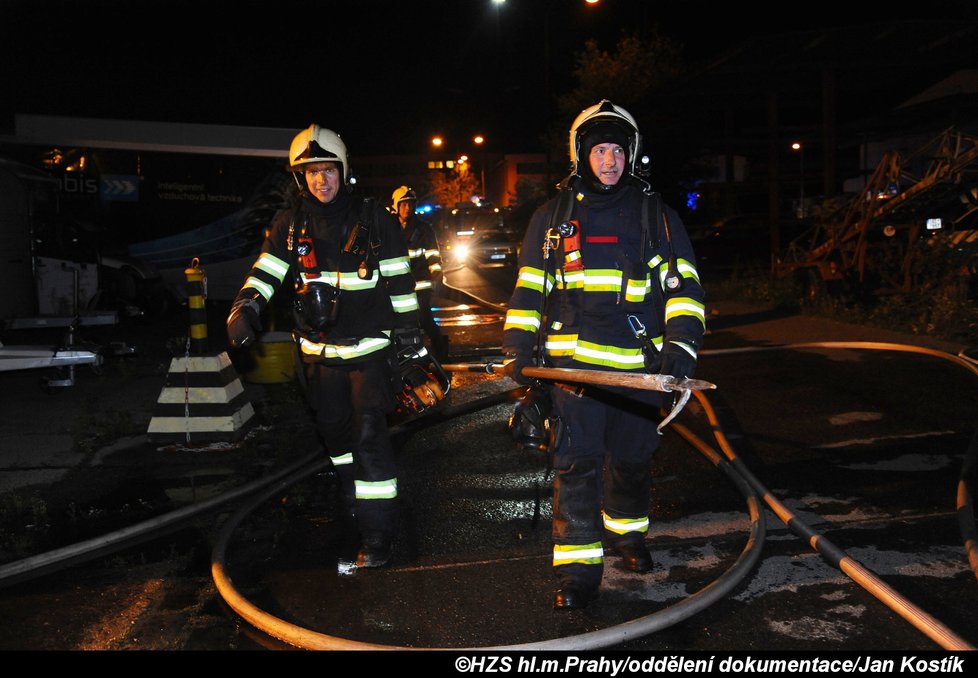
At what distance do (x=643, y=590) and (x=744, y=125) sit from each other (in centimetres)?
3092

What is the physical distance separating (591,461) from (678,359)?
619mm

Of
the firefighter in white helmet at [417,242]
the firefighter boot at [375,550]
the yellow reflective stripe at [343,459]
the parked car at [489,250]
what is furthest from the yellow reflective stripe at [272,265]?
the parked car at [489,250]

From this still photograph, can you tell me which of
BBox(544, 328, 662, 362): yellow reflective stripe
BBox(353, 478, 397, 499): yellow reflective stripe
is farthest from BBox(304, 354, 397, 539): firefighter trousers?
BBox(544, 328, 662, 362): yellow reflective stripe

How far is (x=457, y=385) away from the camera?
8906mm

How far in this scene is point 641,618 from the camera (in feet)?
11.1

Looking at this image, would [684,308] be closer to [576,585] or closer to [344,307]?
[576,585]

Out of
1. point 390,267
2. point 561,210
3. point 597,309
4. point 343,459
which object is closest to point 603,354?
point 597,309

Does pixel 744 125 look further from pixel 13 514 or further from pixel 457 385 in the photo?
pixel 13 514

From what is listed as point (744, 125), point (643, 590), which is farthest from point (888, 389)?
point (744, 125)

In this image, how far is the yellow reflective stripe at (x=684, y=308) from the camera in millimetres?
3768

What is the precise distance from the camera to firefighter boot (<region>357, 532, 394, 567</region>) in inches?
169

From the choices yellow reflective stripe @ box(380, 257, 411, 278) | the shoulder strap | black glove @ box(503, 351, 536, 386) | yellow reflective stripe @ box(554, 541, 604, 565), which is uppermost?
the shoulder strap

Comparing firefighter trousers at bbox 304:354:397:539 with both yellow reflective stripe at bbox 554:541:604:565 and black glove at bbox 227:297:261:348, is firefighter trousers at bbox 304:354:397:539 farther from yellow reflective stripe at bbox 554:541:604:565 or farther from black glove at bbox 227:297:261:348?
yellow reflective stripe at bbox 554:541:604:565

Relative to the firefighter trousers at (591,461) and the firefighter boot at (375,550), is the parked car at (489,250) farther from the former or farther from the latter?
the firefighter trousers at (591,461)
